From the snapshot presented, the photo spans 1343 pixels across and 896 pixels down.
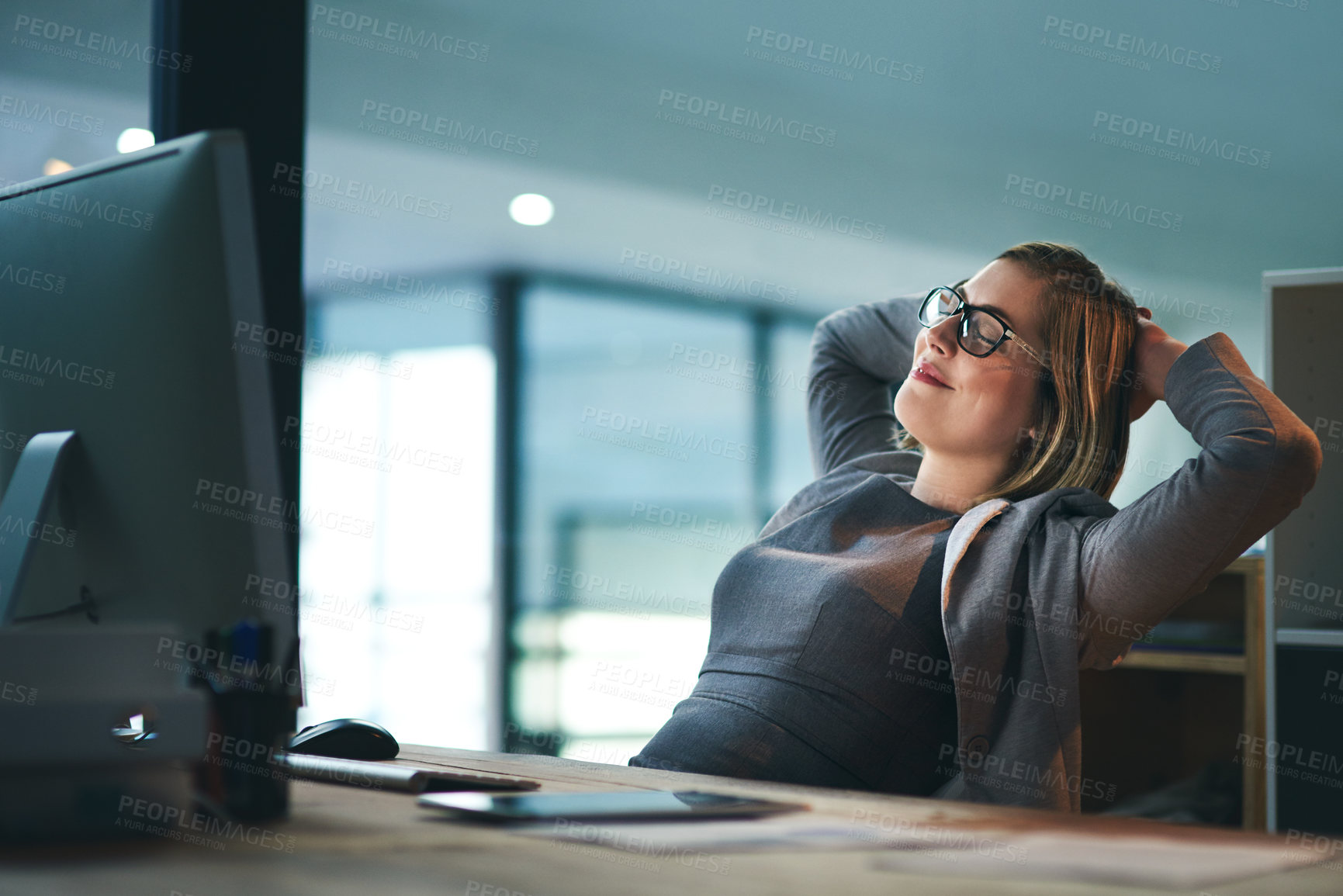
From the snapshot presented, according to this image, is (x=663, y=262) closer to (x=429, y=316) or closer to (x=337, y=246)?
(x=429, y=316)

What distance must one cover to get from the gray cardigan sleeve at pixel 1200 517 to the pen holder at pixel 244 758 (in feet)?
2.96

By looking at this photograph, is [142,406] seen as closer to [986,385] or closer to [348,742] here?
[348,742]

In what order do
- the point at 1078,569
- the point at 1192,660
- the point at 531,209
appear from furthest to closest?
the point at 531,209, the point at 1192,660, the point at 1078,569

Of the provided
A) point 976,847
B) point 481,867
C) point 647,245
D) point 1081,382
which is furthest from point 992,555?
point 647,245

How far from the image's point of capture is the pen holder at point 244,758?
0.64 m

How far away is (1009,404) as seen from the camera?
150 centimetres

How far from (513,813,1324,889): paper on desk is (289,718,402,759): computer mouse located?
0.51 meters

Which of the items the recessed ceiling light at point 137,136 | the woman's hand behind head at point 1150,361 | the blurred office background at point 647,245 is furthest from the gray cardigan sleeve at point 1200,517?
the blurred office background at point 647,245

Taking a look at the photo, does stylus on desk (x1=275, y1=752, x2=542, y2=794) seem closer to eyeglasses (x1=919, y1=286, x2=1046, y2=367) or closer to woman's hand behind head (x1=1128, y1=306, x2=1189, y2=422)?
eyeglasses (x1=919, y1=286, x2=1046, y2=367)

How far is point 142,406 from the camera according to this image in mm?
673

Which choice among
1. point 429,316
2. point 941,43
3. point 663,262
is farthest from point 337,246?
point 941,43

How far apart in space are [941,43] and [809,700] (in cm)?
317

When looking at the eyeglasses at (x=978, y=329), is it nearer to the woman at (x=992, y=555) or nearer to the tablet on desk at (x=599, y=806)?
the woman at (x=992, y=555)

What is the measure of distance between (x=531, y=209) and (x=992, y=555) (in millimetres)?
4166
